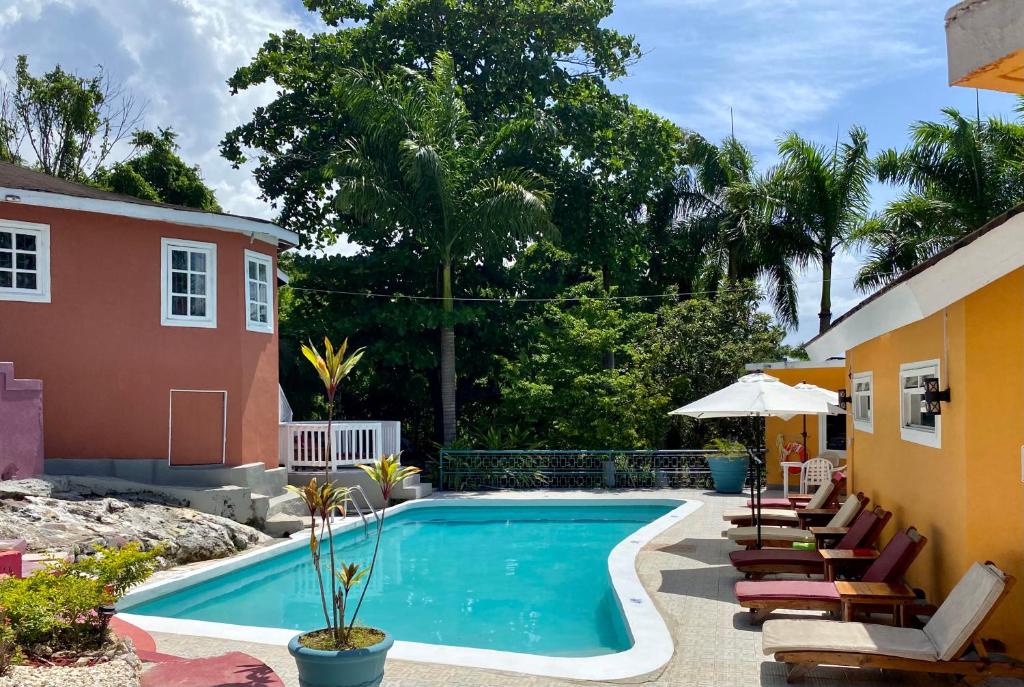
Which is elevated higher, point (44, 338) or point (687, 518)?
point (44, 338)

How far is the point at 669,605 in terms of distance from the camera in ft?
29.6

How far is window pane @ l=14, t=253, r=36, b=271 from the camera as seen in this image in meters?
14.7

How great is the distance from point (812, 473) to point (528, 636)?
10.3 metres

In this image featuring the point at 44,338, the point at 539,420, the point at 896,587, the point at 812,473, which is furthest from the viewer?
the point at 539,420

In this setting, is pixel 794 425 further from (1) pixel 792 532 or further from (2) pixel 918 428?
(2) pixel 918 428

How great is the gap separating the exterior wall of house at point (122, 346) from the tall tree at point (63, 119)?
70.5 feet

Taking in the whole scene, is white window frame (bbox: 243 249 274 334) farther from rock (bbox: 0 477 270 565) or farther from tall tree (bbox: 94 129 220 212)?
tall tree (bbox: 94 129 220 212)

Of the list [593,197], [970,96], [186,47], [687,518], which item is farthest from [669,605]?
[186,47]

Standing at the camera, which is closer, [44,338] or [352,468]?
[44,338]

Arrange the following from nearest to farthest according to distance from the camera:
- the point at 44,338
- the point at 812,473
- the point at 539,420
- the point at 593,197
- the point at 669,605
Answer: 1. the point at 669,605
2. the point at 44,338
3. the point at 812,473
4. the point at 539,420
5. the point at 593,197

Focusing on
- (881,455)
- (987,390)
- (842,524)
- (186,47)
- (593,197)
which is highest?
(186,47)

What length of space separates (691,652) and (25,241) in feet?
41.6

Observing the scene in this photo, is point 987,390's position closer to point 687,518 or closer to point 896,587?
point 896,587

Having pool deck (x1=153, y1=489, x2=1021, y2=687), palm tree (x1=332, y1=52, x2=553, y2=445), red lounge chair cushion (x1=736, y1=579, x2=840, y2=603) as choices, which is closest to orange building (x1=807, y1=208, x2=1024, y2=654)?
red lounge chair cushion (x1=736, y1=579, x2=840, y2=603)
